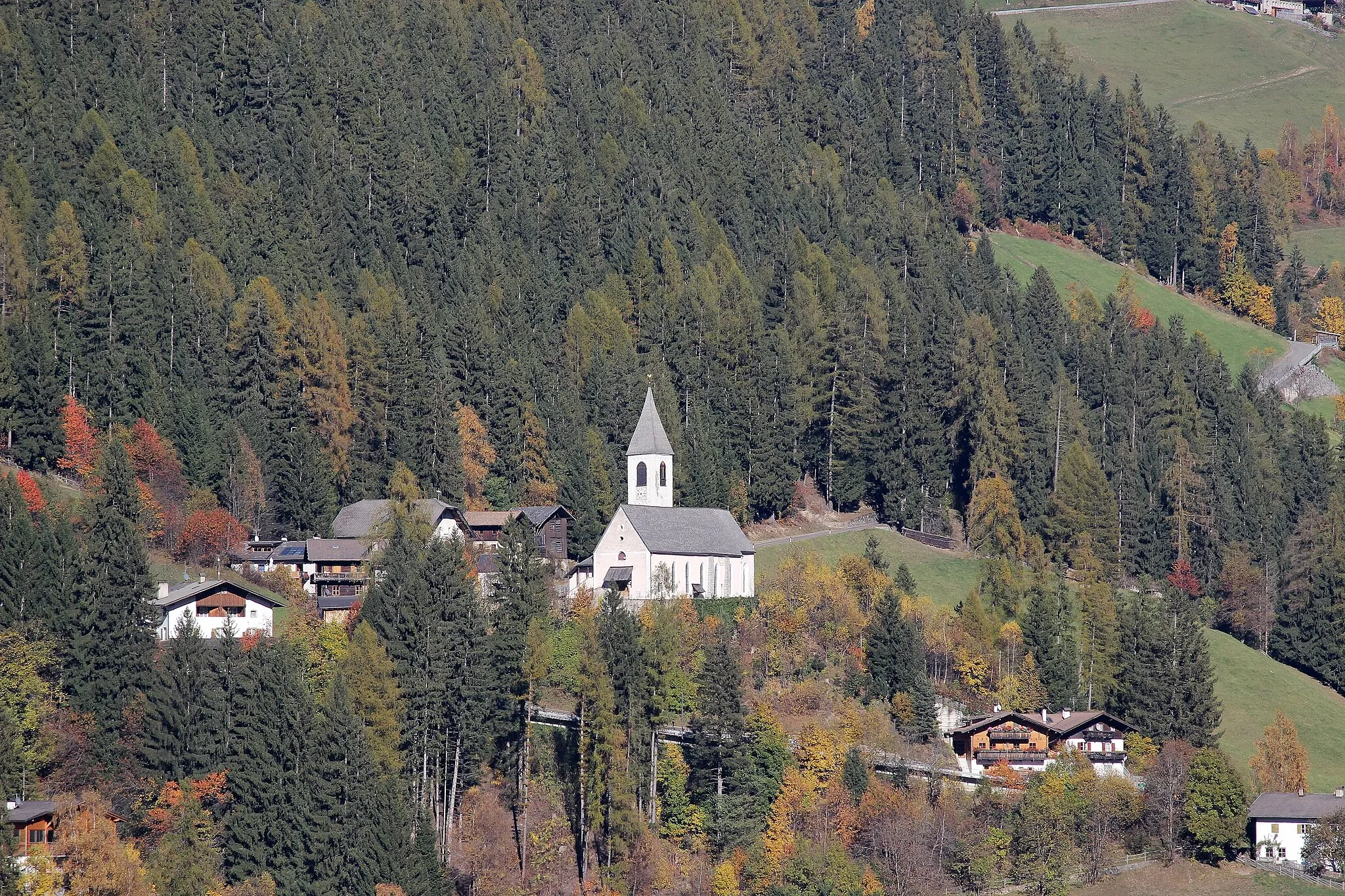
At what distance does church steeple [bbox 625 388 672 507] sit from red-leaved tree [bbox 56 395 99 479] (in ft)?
93.7

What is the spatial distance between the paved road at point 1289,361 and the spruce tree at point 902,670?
6615cm

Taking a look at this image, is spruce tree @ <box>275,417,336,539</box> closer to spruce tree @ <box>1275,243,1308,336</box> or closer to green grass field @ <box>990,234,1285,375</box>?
green grass field @ <box>990,234,1285,375</box>

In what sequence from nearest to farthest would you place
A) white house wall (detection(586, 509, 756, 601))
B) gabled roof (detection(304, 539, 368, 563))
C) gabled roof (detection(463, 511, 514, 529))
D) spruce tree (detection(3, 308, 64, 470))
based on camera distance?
1. gabled roof (detection(304, 539, 368, 563))
2. spruce tree (detection(3, 308, 64, 470))
3. white house wall (detection(586, 509, 756, 601))
4. gabled roof (detection(463, 511, 514, 529))

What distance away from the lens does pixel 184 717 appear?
9031 centimetres

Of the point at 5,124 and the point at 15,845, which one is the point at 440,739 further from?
the point at 5,124

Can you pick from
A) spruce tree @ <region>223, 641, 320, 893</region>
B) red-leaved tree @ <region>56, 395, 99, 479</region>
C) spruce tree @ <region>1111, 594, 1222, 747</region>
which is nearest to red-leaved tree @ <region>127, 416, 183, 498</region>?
red-leaved tree @ <region>56, 395, 99, 479</region>

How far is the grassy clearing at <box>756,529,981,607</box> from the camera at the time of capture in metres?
120

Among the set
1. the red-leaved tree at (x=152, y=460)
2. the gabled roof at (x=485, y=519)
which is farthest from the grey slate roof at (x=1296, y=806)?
the red-leaved tree at (x=152, y=460)

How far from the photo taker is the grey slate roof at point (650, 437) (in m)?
121

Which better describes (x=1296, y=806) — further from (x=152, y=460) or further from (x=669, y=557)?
(x=152, y=460)


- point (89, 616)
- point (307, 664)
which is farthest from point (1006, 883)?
point (89, 616)

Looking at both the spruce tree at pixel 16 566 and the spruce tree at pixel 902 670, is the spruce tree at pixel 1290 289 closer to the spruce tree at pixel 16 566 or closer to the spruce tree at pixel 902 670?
the spruce tree at pixel 902 670

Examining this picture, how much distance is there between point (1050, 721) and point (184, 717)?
4112 cm

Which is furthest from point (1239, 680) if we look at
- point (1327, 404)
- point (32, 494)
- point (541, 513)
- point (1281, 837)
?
point (32, 494)
